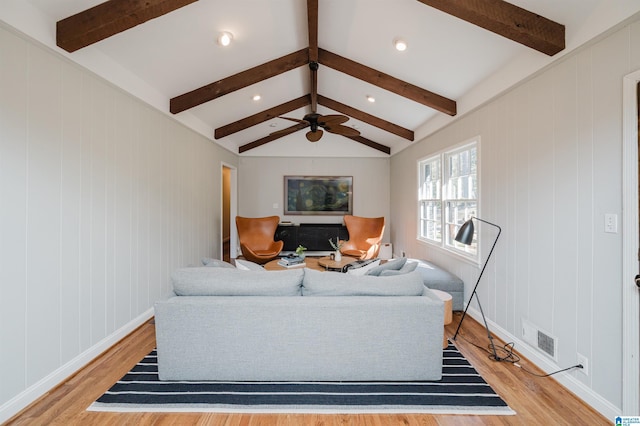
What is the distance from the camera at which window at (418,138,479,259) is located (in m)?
3.58

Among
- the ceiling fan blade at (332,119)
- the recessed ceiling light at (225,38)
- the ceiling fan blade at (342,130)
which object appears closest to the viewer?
the recessed ceiling light at (225,38)

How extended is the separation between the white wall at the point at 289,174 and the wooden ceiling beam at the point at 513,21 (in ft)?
16.0

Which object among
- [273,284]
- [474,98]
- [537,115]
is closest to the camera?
[273,284]

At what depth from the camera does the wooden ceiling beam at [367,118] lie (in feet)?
17.2

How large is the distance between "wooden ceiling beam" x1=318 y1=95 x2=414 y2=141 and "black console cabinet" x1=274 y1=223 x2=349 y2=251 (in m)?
2.33

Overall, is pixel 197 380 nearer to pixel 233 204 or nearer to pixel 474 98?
pixel 474 98

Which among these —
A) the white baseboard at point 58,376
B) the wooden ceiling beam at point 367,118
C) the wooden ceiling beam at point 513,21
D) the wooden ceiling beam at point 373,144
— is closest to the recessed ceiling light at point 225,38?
the wooden ceiling beam at point 513,21

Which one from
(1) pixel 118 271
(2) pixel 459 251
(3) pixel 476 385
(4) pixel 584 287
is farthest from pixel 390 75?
(1) pixel 118 271

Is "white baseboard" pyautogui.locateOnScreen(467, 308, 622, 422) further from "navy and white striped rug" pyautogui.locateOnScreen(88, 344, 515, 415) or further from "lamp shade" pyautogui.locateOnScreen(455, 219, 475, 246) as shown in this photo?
"lamp shade" pyautogui.locateOnScreen(455, 219, 475, 246)

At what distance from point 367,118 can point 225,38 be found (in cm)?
295

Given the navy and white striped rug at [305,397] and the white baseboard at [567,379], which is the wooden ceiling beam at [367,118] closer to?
the white baseboard at [567,379]

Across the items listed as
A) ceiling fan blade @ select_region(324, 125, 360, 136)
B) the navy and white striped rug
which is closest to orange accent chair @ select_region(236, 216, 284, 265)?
ceiling fan blade @ select_region(324, 125, 360, 136)

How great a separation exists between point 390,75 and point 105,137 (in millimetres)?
3035

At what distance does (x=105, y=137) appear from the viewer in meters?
2.64
